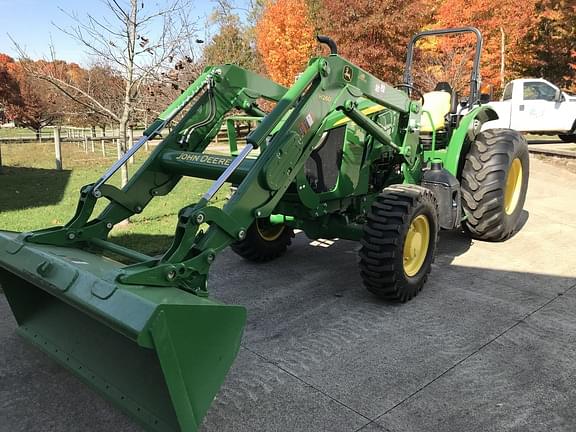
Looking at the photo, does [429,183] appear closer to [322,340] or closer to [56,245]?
[322,340]

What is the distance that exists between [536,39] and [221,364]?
24633 mm

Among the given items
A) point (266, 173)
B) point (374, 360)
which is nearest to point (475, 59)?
point (266, 173)

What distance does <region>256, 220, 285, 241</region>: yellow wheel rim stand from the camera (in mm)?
5268

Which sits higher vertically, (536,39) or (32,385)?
(536,39)

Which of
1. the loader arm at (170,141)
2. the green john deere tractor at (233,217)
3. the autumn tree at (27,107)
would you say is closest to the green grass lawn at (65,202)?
the green john deere tractor at (233,217)

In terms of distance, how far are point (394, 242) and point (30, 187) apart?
8.82m

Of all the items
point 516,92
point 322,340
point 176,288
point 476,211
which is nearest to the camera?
point 176,288

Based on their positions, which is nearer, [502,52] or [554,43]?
[502,52]

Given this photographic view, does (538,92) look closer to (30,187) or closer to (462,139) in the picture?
(462,139)

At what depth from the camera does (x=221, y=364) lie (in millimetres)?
2520

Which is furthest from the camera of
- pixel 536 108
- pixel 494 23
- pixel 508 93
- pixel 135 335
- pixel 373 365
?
pixel 494 23

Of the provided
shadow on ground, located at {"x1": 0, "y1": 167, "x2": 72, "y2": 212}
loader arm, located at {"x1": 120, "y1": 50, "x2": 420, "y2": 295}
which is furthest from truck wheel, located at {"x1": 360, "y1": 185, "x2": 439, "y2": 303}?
shadow on ground, located at {"x1": 0, "y1": 167, "x2": 72, "y2": 212}

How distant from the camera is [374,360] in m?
3.36

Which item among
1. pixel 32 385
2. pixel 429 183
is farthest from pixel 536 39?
pixel 32 385
